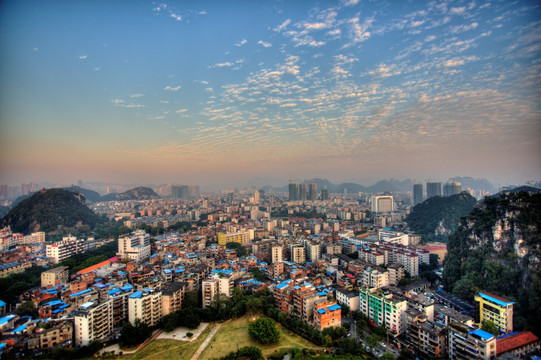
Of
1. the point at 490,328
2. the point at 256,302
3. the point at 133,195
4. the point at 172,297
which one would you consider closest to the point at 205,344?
the point at 256,302

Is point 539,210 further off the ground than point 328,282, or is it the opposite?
point 539,210

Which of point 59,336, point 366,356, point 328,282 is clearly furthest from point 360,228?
point 59,336

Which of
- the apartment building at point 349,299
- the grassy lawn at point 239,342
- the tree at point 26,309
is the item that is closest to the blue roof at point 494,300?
the apartment building at point 349,299

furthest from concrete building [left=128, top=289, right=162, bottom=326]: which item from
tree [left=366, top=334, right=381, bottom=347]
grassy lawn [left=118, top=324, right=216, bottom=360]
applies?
tree [left=366, top=334, right=381, bottom=347]

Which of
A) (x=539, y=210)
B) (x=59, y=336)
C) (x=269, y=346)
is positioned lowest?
(x=269, y=346)

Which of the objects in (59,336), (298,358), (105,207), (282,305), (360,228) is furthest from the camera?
(105,207)

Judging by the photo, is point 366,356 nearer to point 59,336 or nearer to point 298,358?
point 298,358

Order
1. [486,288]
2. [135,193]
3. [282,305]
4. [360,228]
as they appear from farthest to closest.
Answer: [135,193] < [360,228] < [486,288] < [282,305]

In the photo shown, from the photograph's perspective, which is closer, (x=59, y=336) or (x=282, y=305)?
(x=59, y=336)
